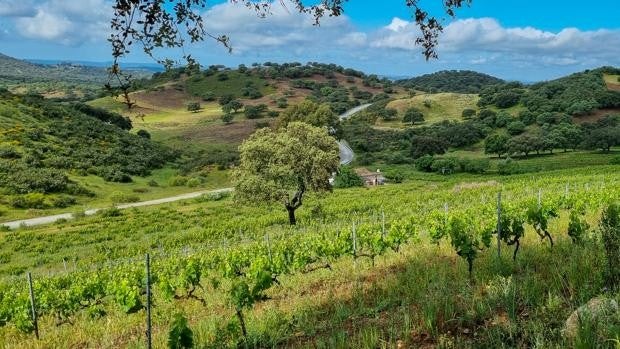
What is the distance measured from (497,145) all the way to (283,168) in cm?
7934

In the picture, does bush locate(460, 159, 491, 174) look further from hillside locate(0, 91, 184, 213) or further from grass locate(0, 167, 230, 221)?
hillside locate(0, 91, 184, 213)

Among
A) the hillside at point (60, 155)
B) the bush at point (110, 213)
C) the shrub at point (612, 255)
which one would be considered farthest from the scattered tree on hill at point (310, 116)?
the shrub at point (612, 255)

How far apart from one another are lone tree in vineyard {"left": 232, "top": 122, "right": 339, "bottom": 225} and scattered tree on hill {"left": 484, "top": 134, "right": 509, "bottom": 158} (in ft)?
247

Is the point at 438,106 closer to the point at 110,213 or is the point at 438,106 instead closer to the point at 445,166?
the point at 445,166

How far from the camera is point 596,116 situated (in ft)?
408

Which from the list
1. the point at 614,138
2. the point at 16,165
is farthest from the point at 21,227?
the point at 614,138

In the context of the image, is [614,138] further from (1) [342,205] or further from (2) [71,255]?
→ (2) [71,255]

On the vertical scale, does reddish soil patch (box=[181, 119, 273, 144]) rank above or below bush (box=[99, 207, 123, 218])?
above

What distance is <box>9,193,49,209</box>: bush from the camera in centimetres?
5947

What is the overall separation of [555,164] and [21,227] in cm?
7940

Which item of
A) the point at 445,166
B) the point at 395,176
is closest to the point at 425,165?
the point at 445,166

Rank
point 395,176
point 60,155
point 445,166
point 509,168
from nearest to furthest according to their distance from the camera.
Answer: point 60,155 → point 395,176 → point 509,168 → point 445,166

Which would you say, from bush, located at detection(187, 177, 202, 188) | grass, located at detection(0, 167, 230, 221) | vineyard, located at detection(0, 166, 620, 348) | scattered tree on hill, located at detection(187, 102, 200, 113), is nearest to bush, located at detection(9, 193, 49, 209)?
grass, located at detection(0, 167, 230, 221)

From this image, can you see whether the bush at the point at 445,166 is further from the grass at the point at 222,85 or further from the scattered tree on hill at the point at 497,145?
the grass at the point at 222,85
